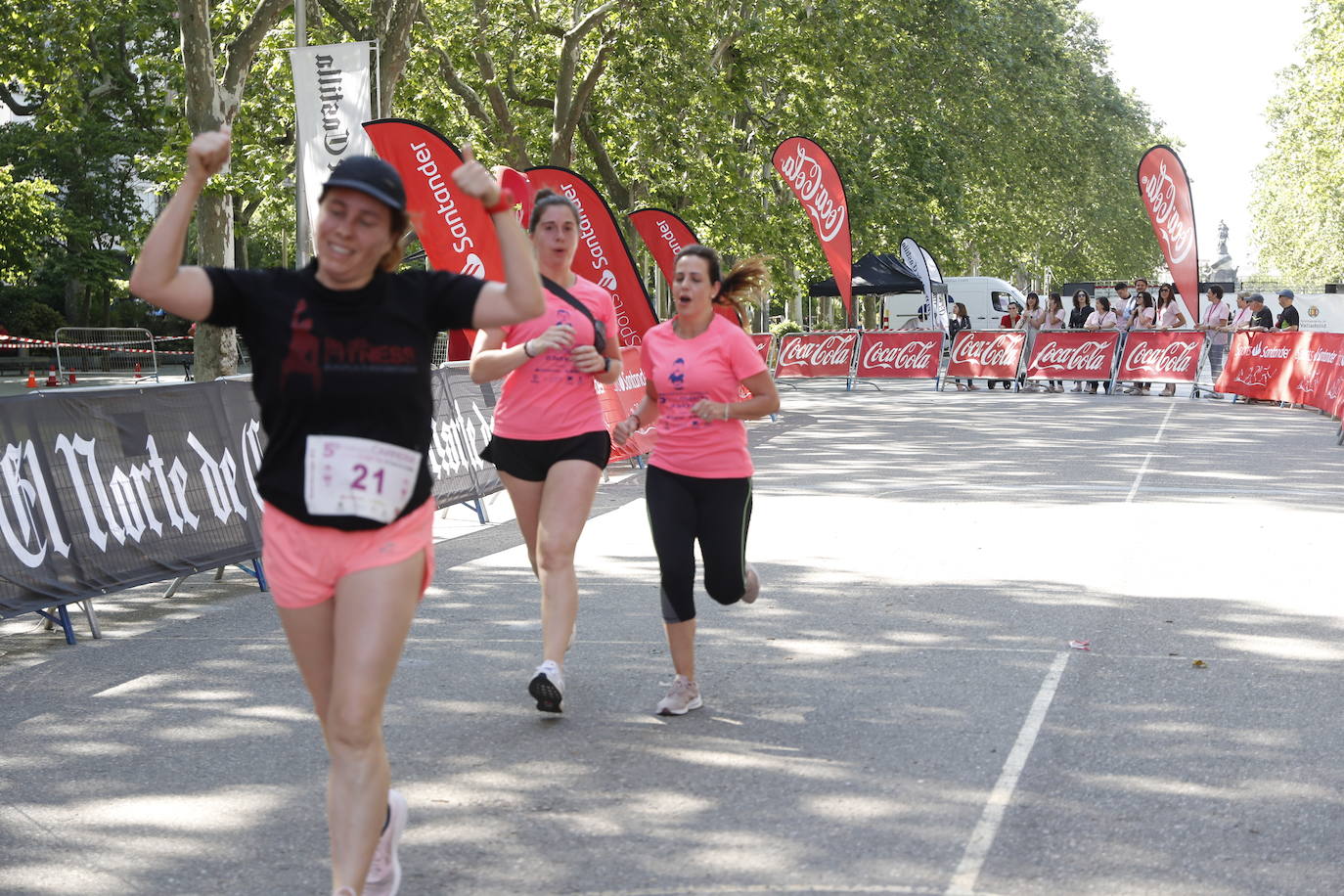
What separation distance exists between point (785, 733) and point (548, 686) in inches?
35.1

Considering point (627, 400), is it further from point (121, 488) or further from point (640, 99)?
point (640, 99)

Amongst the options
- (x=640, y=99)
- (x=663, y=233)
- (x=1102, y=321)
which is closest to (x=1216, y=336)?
(x=1102, y=321)

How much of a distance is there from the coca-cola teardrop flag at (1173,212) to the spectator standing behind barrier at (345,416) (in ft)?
81.2

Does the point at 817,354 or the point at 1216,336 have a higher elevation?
the point at 1216,336

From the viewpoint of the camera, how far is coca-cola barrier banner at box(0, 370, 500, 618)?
7590 mm

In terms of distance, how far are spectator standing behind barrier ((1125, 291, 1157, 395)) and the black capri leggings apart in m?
23.9

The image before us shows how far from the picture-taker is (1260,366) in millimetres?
25750

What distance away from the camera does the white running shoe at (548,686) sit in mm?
5918

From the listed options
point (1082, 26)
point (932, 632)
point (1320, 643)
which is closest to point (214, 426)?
point (932, 632)

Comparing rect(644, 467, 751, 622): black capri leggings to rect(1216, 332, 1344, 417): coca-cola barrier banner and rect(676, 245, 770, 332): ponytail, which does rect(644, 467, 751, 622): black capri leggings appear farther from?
rect(1216, 332, 1344, 417): coca-cola barrier banner

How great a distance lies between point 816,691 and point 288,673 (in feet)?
7.64

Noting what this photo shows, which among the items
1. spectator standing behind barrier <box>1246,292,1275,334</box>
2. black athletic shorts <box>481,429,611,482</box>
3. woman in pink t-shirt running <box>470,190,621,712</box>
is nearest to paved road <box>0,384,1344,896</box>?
woman in pink t-shirt running <box>470,190,621,712</box>

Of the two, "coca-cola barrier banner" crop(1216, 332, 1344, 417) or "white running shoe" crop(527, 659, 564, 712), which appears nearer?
"white running shoe" crop(527, 659, 564, 712)

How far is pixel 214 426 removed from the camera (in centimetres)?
907
